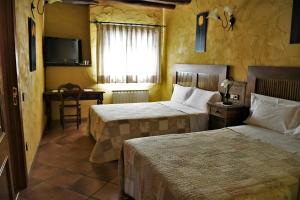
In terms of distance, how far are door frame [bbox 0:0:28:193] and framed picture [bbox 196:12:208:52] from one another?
9.66 feet

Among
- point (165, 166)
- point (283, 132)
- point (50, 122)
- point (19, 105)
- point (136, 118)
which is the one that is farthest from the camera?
point (50, 122)

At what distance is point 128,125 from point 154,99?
108 inches

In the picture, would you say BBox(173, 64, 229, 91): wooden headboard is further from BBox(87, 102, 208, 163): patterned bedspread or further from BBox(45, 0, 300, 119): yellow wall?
BBox(87, 102, 208, 163): patterned bedspread

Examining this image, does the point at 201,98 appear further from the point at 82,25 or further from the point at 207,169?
the point at 82,25

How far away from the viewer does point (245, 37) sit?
129 inches

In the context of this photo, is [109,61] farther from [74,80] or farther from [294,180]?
[294,180]

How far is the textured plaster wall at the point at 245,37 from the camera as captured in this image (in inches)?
108

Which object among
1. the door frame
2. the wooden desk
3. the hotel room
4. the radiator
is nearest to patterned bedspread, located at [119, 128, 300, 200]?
the hotel room

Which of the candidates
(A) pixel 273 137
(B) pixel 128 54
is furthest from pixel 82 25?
(A) pixel 273 137

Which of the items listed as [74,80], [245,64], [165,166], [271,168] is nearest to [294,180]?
[271,168]

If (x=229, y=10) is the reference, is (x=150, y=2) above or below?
above

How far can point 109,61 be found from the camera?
5164mm

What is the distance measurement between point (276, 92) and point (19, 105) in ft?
9.19

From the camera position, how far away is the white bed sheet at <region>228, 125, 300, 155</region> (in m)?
2.09
